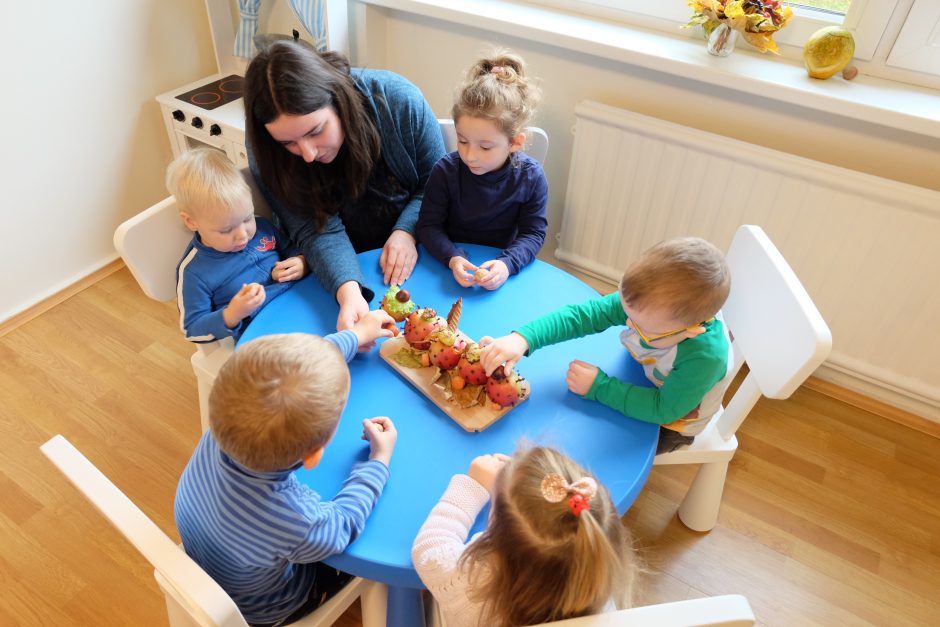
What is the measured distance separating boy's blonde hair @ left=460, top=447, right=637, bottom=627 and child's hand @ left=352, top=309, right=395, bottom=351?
45cm

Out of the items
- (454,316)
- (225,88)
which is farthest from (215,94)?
(454,316)

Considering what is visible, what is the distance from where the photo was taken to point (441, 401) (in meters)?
1.13

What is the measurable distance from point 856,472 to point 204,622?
180cm

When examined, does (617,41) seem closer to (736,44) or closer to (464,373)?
(736,44)

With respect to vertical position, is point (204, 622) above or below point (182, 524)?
above

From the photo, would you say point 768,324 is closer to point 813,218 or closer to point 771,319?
point 771,319

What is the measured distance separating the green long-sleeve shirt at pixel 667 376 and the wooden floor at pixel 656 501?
0.64 meters

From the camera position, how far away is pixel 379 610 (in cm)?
119

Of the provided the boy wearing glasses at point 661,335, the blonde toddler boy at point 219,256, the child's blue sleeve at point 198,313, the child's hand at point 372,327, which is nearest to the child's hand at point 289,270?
the blonde toddler boy at point 219,256

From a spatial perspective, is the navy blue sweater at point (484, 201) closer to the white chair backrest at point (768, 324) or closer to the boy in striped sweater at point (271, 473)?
the white chair backrest at point (768, 324)

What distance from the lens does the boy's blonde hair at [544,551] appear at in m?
0.77

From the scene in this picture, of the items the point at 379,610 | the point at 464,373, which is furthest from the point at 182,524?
the point at 464,373

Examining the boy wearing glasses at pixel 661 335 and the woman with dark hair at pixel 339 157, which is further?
the woman with dark hair at pixel 339 157

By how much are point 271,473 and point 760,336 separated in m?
0.92
